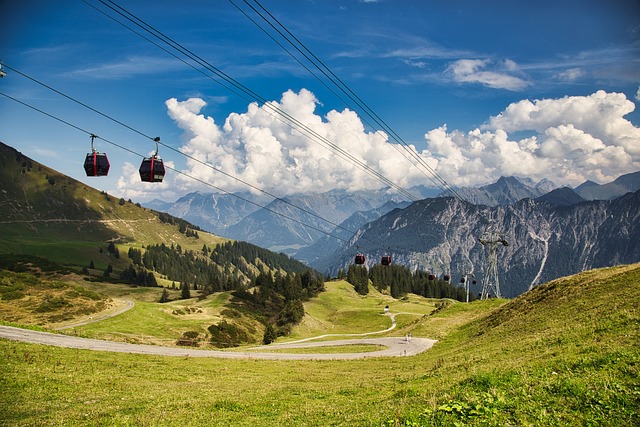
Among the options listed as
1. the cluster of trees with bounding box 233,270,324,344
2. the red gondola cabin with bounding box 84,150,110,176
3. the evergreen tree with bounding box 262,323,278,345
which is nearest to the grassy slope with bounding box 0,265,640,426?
the red gondola cabin with bounding box 84,150,110,176

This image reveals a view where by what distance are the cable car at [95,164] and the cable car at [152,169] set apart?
2.62 metres

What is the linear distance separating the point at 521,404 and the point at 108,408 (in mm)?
18900

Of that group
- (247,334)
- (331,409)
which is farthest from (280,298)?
(331,409)

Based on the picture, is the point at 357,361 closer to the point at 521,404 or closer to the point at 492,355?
the point at 492,355

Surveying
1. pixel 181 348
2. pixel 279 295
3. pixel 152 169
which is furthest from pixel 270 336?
pixel 152 169

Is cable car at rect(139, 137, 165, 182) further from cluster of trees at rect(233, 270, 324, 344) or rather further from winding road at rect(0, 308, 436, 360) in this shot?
cluster of trees at rect(233, 270, 324, 344)

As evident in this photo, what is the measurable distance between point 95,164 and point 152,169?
4267 mm

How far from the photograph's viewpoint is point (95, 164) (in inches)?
1181

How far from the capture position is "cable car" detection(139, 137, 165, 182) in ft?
100

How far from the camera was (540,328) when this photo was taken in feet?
105

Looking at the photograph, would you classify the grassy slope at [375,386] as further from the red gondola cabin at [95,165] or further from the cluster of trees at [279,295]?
the cluster of trees at [279,295]

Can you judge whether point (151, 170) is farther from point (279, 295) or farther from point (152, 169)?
point (279, 295)

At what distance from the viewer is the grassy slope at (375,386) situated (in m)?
12.2

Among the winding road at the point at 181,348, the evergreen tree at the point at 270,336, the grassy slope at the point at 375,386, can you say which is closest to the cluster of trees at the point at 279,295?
the evergreen tree at the point at 270,336
